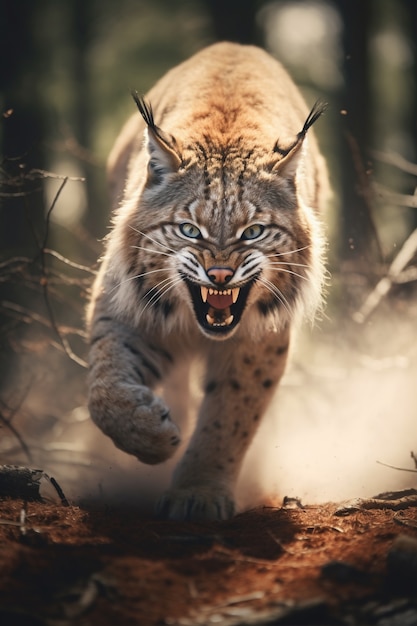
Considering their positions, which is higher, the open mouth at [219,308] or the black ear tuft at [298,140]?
the black ear tuft at [298,140]

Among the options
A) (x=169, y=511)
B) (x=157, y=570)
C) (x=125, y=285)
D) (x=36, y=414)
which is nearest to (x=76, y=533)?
(x=157, y=570)

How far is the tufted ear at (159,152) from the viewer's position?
4273 millimetres

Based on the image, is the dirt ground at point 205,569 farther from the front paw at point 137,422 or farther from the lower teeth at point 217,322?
the lower teeth at point 217,322

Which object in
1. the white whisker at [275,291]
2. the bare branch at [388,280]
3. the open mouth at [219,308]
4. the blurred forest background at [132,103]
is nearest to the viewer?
the open mouth at [219,308]

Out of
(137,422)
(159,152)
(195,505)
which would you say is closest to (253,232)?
(159,152)

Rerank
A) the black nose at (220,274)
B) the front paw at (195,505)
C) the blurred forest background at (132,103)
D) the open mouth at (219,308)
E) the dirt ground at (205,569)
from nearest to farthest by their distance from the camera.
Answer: the dirt ground at (205,569) → the black nose at (220,274) → the open mouth at (219,308) → the front paw at (195,505) → the blurred forest background at (132,103)

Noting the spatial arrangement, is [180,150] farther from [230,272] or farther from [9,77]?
[9,77]

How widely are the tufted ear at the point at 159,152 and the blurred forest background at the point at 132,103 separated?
309 centimetres

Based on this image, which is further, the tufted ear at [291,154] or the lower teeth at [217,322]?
the tufted ear at [291,154]

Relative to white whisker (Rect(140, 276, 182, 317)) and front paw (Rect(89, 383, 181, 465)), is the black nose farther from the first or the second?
front paw (Rect(89, 383, 181, 465))

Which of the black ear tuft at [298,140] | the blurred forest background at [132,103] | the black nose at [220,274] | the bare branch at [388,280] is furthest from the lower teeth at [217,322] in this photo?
the blurred forest background at [132,103]

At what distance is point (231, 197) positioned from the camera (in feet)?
13.7

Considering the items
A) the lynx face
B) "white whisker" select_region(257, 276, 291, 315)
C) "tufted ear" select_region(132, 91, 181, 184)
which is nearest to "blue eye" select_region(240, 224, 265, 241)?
the lynx face

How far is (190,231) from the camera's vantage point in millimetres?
4176
